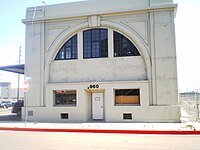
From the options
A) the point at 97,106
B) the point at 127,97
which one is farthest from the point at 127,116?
the point at 97,106

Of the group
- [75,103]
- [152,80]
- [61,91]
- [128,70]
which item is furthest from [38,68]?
[152,80]

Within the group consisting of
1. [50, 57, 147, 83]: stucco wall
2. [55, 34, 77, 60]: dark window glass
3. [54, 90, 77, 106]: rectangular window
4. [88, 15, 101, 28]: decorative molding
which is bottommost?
[54, 90, 77, 106]: rectangular window

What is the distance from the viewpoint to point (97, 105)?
19062 mm

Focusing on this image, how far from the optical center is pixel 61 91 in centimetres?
1941

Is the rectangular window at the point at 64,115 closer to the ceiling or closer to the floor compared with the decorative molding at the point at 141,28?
closer to the floor

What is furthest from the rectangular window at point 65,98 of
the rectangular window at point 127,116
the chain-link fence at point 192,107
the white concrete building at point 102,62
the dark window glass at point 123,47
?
the chain-link fence at point 192,107

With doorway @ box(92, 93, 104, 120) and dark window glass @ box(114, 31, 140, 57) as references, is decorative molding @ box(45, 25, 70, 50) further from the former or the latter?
doorway @ box(92, 93, 104, 120)

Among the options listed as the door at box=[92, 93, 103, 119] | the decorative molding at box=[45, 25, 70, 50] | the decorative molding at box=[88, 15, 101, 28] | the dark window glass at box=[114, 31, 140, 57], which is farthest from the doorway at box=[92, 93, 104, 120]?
the decorative molding at box=[45, 25, 70, 50]

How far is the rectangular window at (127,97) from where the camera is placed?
1770 cm

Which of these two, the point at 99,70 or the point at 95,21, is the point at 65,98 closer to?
the point at 99,70

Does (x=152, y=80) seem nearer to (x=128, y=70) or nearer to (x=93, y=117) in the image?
(x=128, y=70)

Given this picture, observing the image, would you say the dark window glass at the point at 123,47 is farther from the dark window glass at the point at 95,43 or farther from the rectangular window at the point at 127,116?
the rectangular window at the point at 127,116

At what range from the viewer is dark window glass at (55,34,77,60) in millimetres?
19516

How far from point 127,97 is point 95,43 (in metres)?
5.29
